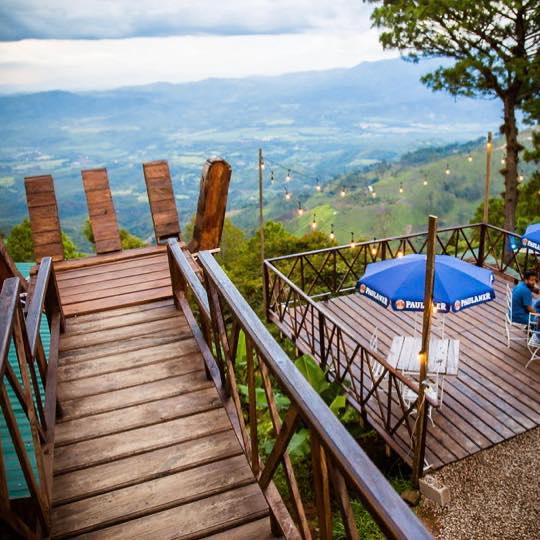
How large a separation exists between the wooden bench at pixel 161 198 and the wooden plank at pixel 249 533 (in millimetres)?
4141

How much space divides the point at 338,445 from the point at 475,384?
18.8 ft

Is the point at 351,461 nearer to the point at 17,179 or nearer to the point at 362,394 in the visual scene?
the point at 362,394

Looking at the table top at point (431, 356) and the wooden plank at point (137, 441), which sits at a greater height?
the wooden plank at point (137, 441)

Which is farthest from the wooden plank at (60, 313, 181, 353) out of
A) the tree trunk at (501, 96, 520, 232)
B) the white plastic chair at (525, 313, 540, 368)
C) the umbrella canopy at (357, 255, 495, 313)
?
the tree trunk at (501, 96, 520, 232)

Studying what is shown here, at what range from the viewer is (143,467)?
106 inches

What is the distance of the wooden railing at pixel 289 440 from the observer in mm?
1160

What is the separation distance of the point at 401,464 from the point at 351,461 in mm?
5204

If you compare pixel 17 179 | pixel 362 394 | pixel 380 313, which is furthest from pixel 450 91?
pixel 17 179

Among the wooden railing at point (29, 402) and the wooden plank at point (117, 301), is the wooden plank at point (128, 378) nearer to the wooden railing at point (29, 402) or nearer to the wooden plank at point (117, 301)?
the wooden railing at point (29, 402)

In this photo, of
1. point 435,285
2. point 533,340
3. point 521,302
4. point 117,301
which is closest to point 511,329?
point 533,340

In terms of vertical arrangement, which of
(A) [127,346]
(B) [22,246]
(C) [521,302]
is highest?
(A) [127,346]

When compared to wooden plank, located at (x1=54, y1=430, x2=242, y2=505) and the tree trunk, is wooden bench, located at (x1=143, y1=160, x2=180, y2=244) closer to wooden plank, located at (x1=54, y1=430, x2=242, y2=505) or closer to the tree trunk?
wooden plank, located at (x1=54, y1=430, x2=242, y2=505)

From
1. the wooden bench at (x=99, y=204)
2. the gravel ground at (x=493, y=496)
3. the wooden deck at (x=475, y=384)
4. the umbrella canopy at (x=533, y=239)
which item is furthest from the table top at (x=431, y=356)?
the wooden bench at (x=99, y=204)

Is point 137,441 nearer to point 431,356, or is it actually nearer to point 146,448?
point 146,448
